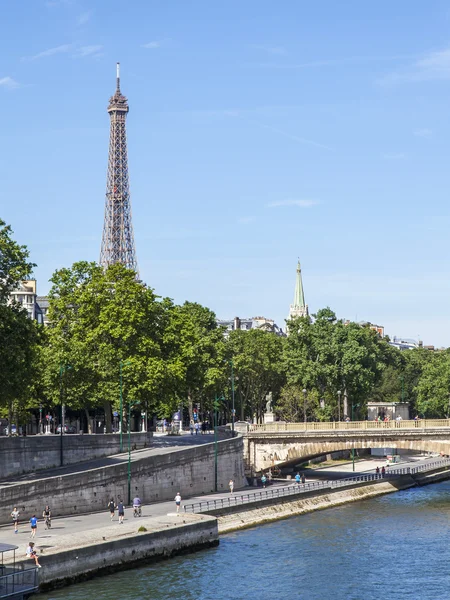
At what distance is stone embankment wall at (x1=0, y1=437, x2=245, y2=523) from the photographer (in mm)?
60031

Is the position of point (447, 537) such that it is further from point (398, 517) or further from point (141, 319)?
point (141, 319)

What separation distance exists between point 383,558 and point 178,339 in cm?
3753

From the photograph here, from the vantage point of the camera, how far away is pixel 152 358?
8075cm

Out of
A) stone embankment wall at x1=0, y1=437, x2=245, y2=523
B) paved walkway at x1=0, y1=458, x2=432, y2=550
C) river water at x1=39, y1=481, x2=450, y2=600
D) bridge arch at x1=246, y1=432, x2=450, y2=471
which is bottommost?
river water at x1=39, y1=481, x2=450, y2=600

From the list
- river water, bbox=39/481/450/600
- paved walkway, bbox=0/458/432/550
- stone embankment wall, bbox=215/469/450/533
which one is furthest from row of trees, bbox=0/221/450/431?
river water, bbox=39/481/450/600

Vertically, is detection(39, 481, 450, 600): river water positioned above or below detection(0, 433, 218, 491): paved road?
below

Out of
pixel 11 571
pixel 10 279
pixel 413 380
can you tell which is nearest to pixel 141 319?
pixel 10 279

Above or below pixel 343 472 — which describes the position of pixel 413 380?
above

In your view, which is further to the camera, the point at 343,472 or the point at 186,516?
the point at 343,472

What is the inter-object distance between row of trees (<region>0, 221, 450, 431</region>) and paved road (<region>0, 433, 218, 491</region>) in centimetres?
317

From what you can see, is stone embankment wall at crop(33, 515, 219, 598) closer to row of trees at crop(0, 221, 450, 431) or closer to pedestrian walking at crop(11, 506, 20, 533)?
pedestrian walking at crop(11, 506, 20, 533)

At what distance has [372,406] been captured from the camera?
130250mm

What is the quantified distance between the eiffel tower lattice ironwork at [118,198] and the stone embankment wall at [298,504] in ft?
282

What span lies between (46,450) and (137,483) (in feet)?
21.4
